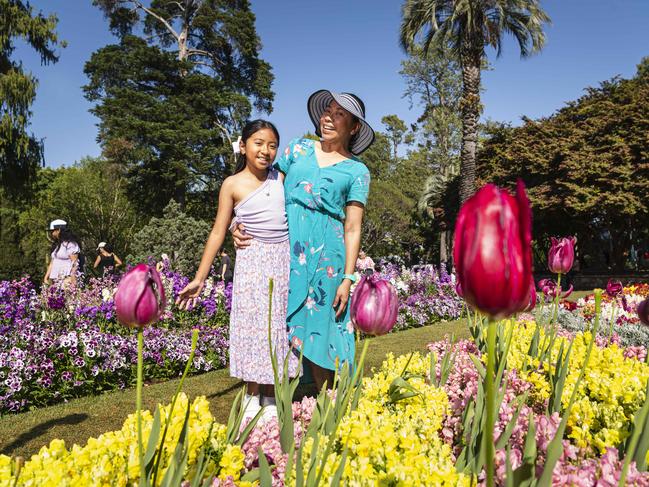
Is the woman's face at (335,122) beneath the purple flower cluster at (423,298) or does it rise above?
above

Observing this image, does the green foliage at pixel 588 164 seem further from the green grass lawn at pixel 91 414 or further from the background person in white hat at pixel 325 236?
the background person in white hat at pixel 325 236

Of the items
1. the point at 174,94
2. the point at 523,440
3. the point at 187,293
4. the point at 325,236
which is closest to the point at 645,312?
the point at 523,440

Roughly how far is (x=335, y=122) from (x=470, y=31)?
1468 centimetres

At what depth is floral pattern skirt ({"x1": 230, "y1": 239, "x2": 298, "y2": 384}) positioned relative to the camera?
2850 millimetres

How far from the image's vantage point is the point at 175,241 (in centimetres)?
1953

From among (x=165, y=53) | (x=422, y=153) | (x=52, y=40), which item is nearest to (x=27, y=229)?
(x=165, y=53)

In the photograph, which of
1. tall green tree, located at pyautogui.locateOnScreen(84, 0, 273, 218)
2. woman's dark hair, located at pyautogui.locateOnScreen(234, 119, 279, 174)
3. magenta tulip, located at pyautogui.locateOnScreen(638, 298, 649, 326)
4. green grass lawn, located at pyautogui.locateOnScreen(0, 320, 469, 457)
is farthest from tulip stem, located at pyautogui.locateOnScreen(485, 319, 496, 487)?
tall green tree, located at pyautogui.locateOnScreen(84, 0, 273, 218)

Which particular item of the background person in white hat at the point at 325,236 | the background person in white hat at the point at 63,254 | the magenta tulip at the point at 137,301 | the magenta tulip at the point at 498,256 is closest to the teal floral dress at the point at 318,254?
the background person in white hat at the point at 325,236

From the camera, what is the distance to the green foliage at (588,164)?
17297 mm

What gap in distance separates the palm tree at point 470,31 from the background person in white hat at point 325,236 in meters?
14.2

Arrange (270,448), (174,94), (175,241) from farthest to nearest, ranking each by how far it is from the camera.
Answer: (174,94) → (175,241) → (270,448)

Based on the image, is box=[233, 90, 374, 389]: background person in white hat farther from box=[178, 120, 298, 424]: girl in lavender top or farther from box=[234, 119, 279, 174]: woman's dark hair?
Answer: box=[234, 119, 279, 174]: woman's dark hair

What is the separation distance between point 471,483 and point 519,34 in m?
18.3

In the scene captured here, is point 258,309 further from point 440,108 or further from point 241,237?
point 440,108
